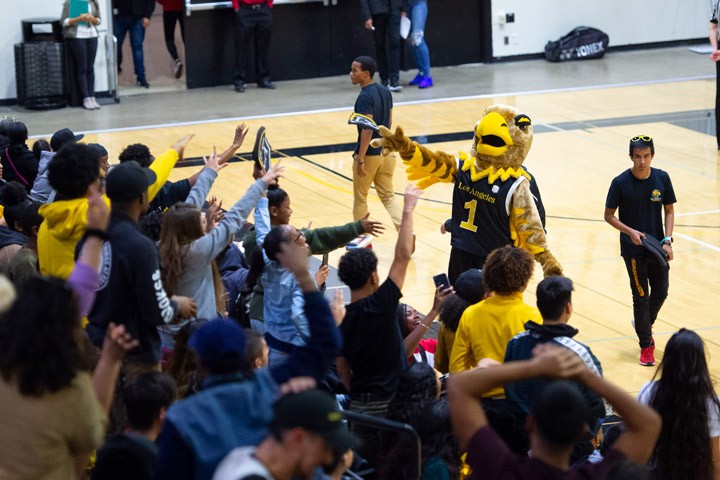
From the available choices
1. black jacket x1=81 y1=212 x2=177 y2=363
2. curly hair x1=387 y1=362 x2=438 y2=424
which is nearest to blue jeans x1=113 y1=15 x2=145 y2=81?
black jacket x1=81 y1=212 x2=177 y2=363

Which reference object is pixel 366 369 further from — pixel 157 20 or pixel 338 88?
pixel 157 20

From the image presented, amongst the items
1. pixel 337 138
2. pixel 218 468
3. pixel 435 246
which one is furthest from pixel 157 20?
pixel 218 468

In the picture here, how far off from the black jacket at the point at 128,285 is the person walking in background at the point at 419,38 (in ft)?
46.1

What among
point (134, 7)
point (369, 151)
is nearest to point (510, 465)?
point (369, 151)

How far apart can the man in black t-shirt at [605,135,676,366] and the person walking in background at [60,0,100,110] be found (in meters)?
10.6

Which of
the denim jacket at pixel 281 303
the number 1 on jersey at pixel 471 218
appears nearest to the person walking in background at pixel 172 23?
the number 1 on jersey at pixel 471 218

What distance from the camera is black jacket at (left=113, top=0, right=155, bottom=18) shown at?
719 inches

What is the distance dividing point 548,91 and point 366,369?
1325 centimetres

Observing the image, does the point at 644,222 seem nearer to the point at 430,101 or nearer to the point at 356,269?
the point at 356,269

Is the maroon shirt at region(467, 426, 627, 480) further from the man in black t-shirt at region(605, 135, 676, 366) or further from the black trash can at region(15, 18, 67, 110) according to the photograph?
the black trash can at region(15, 18, 67, 110)

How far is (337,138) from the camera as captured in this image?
1534 cm

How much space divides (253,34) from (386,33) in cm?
221

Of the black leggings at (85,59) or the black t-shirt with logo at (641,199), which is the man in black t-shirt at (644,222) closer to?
the black t-shirt with logo at (641,199)

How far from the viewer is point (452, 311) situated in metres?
6.27
